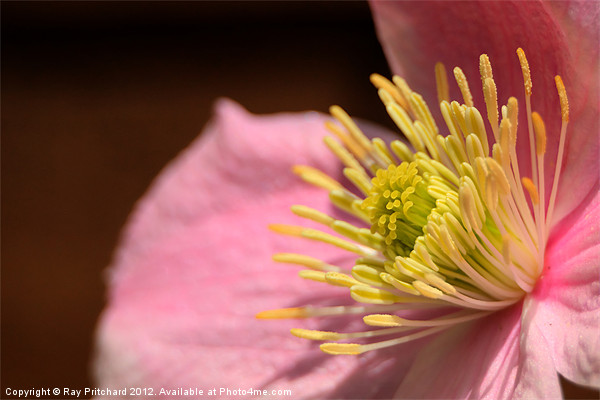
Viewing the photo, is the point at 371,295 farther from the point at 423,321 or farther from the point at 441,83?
the point at 441,83

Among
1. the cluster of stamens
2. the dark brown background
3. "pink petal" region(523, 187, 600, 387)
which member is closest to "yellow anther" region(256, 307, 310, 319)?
the cluster of stamens

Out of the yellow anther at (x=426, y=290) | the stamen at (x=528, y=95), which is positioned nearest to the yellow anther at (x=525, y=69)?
the stamen at (x=528, y=95)

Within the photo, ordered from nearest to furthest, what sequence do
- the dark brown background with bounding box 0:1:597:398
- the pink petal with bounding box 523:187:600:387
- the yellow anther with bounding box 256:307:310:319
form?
the pink petal with bounding box 523:187:600:387, the yellow anther with bounding box 256:307:310:319, the dark brown background with bounding box 0:1:597:398

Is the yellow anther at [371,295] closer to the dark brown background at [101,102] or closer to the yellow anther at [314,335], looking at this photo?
the yellow anther at [314,335]

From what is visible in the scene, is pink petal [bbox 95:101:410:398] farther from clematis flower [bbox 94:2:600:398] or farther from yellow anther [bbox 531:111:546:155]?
yellow anther [bbox 531:111:546:155]

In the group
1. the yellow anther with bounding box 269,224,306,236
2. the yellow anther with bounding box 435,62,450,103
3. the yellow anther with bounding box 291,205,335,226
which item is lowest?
the yellow anther with bounding box 269,224,306,236

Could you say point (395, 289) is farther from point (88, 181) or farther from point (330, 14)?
point (88, 181)

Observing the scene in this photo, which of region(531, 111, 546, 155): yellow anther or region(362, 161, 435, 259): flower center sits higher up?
region(531, 111, 546, 155): yellow anther

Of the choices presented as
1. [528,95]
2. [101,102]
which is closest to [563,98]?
[528,95]
